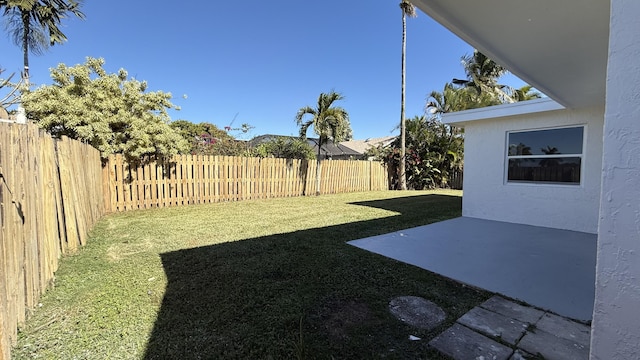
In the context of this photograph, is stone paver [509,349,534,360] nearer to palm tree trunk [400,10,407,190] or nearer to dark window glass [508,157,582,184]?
dark window glass [508,157,582,184]

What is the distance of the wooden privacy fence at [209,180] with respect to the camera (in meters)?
7.18

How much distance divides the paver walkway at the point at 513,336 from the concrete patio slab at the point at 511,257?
0.31 meters

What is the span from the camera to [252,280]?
10.1 ft

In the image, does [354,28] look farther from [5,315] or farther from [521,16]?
[5,315]

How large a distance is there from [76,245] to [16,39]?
13330 millimetres

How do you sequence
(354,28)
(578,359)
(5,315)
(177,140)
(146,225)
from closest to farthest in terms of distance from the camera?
1. (5,315)
2. (578,359)
3. (146,225)
4. (177,140)
5. (354,28)

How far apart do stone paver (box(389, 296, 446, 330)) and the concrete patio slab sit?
841 mm

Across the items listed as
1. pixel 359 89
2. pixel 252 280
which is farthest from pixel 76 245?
pixel 359 89

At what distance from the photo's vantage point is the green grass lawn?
200 cm

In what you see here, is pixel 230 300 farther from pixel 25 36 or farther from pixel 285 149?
pixel 25 36

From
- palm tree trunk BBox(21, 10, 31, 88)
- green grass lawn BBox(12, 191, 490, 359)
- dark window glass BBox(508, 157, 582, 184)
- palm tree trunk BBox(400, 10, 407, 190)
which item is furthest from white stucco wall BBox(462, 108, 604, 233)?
palm tree trunk BBox(21, 10, 31, 88)

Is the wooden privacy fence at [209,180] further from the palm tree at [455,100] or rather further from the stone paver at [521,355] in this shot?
the palm tree at [455,100]

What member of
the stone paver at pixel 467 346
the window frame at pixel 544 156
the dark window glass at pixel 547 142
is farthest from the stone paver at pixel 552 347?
the dark window glass at pixel 547 142

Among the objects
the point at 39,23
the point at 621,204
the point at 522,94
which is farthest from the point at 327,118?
the point at 522,94
